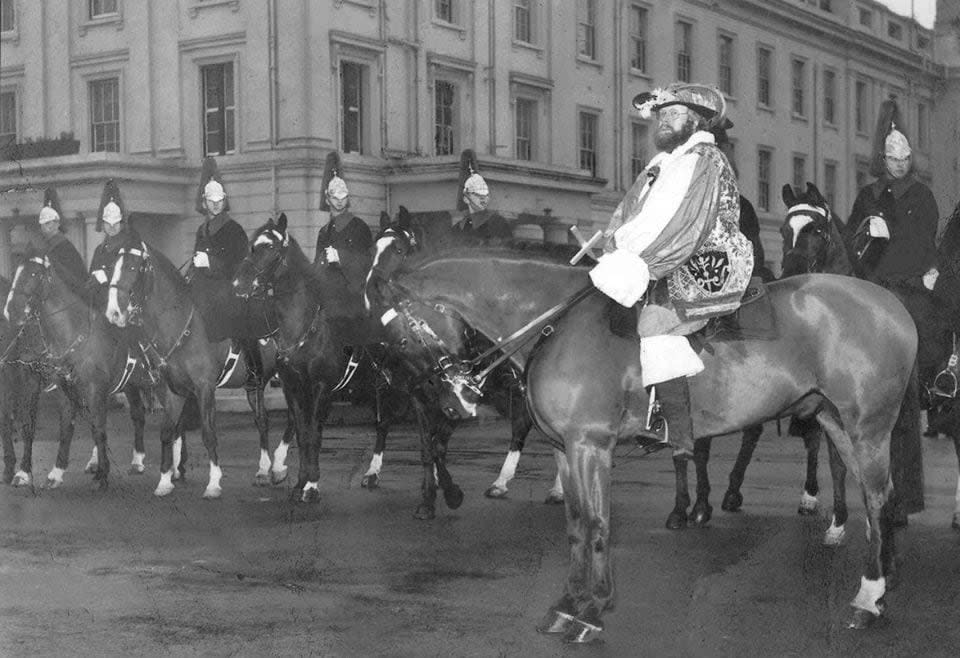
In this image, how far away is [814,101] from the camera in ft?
61.8

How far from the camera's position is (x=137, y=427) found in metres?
14.1

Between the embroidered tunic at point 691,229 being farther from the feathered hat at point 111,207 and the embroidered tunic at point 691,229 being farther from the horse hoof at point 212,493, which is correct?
the feathered hat at point 111,207

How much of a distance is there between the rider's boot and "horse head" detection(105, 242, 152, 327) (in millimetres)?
6326

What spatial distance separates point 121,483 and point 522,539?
5.22 m

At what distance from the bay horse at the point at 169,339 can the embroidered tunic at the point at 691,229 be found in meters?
6.18

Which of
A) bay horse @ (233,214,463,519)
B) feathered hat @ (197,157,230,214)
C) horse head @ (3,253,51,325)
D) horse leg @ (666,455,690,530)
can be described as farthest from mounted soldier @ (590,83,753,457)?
horse head @ (3,253,51,325)

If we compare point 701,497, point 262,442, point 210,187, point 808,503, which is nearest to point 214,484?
point 262,442

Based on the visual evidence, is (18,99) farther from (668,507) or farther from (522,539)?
(668,507)

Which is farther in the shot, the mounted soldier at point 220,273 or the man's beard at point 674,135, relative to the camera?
the mounted soldier at point 220,273

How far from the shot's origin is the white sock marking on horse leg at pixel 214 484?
11867 millimetres

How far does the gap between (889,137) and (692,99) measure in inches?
137

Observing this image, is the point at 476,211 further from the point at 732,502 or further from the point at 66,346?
the point at 66,346

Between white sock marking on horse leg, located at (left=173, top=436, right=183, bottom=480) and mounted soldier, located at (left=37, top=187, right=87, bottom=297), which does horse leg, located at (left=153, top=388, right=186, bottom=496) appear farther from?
mounted soldier, located at (left=37, top=187, right=87, bottom=297)

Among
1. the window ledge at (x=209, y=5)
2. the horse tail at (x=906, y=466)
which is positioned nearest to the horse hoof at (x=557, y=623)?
the horse tail at (x=906, y=466)
